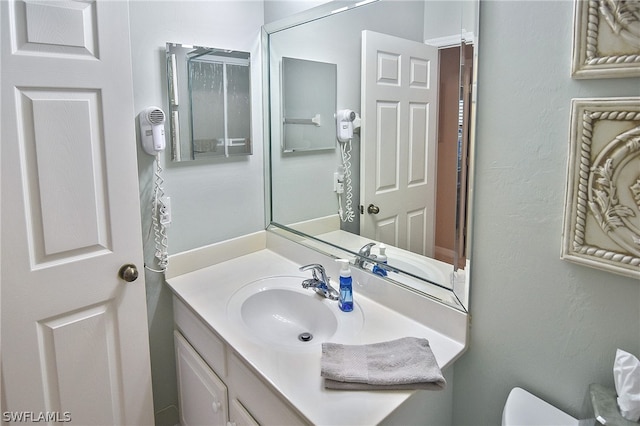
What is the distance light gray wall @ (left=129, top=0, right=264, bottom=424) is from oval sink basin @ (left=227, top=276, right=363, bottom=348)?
0.37m

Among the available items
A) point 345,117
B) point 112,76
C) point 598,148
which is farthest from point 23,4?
point 598,148

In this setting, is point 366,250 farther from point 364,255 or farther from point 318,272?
point 318,272

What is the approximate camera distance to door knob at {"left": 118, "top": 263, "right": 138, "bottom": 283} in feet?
4.81

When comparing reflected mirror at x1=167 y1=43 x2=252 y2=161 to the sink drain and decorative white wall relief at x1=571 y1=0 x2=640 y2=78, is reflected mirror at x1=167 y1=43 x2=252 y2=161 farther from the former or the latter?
decorative white wall relief at x1=571 y1=0 x2=640 y2=78

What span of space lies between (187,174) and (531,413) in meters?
1.42

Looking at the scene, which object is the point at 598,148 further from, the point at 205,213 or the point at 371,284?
the point at 205,213

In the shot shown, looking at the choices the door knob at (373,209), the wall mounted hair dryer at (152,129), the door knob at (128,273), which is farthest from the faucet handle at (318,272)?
the wall mounted hair dryer at (152,129)

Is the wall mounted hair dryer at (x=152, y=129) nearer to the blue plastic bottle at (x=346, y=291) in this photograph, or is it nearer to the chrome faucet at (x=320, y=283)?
the chrome faucet at (x=320, y=283)

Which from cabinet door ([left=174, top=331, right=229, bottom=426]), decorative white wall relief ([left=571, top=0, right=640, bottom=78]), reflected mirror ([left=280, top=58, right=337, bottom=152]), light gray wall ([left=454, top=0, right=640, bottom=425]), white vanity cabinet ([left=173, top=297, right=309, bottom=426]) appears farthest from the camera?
reflected mirror ([left=280, top=58, right=337, bottom=152])

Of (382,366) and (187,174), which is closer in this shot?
(382,366)

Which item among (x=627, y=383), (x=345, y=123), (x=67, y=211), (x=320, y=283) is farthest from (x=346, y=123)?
(x=627, y=383)

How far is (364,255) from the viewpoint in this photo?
154cm

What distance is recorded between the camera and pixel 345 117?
160cm

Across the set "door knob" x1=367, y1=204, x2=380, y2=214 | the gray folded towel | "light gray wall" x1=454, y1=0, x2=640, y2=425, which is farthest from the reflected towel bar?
the gray folded towel
